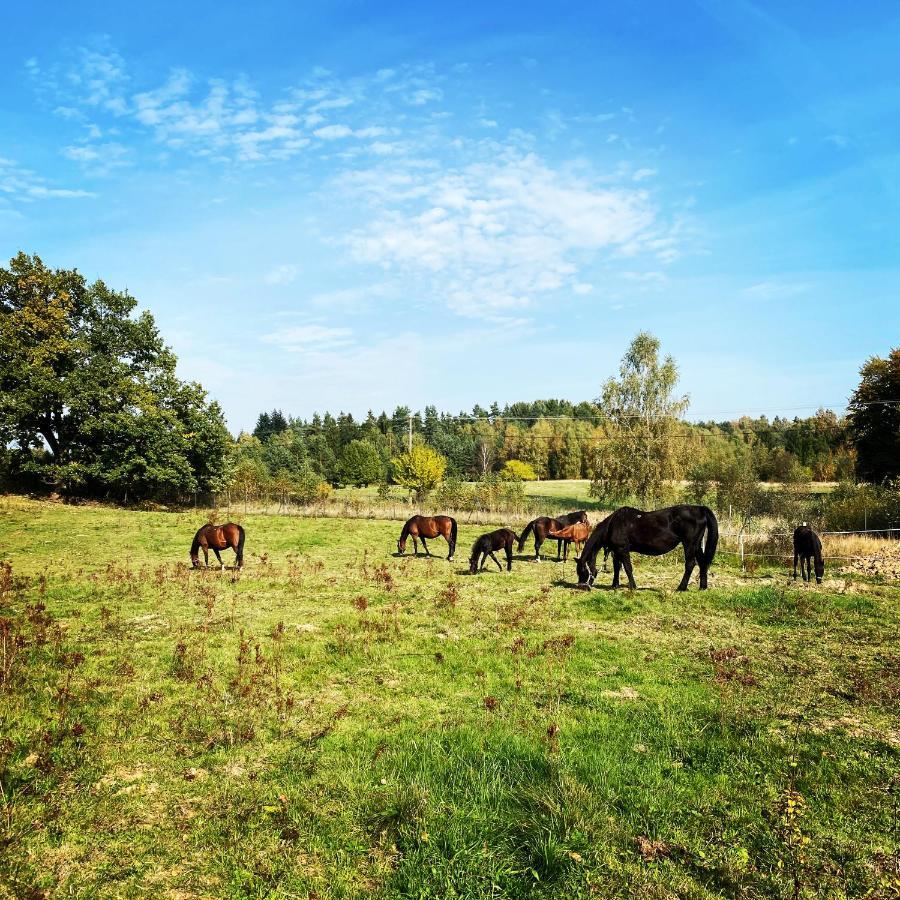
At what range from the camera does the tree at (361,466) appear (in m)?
93.1

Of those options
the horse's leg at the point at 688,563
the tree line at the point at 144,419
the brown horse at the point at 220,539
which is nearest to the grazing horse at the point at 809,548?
the horse's leg at the point at 688,563

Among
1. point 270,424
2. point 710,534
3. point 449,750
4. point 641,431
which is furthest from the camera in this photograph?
point 270,424

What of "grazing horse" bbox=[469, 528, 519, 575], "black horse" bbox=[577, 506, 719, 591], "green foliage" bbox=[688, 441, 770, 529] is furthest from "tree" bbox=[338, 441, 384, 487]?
"black horse" bbox=[577, 506, 719, 591]

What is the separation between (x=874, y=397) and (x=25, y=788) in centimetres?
5274

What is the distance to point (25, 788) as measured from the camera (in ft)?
16.7

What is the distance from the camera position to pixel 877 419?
41906 millimetres

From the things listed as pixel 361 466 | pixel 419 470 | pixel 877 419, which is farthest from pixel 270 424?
pixel 877 419

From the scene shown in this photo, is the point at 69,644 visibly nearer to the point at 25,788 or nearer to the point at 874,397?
the point at 25,788

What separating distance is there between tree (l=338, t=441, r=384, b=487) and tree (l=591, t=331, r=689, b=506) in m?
51.7

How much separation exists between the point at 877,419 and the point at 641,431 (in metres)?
17.2

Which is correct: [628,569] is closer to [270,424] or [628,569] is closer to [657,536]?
[657,536]

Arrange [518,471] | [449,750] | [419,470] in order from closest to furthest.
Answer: [449,750] → [419,470] → [518,471]

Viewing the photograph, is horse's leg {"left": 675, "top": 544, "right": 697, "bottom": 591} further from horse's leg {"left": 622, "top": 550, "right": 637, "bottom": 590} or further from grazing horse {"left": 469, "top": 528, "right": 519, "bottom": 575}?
grazing horse {"left": 469, "top": 528, "right": 519, "bottom": 575}

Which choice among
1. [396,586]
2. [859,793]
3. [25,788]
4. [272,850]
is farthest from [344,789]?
[396,586]
